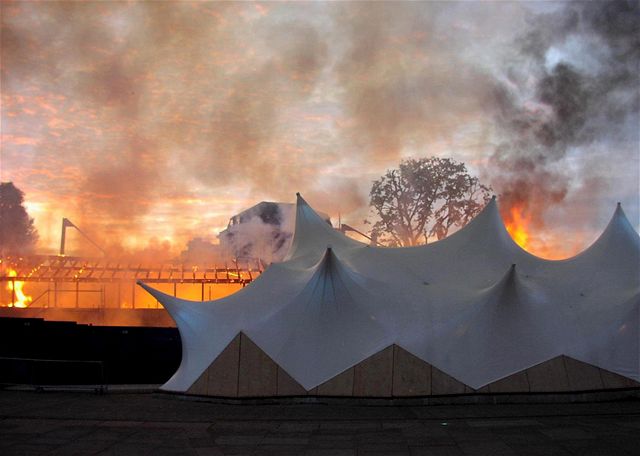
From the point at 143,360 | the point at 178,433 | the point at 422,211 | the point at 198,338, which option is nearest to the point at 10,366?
the point at 143,360

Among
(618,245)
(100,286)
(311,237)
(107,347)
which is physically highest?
(311,237)

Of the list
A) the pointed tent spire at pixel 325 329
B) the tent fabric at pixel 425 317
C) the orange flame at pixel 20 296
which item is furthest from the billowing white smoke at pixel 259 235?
the pointed tent spire at pixel 325 329

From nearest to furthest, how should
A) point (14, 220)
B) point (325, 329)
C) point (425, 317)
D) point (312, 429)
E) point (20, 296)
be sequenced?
point (312, 429)
point (325, 329)
point (425, 317)
point (20, 296)
point (14, 220)

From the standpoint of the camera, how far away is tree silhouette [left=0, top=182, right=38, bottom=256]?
47125 millimetres

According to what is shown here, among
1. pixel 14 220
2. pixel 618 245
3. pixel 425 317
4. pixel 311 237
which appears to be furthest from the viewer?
pixel 14 220

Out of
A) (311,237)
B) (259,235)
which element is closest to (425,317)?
(311,237)

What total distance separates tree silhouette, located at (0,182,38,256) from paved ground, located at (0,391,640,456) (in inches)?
1399

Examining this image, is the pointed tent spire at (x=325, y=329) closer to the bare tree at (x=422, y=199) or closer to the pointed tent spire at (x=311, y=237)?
the pointed tent spire at (x=311, y=237)

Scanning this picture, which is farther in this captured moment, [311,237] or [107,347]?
[311,237]

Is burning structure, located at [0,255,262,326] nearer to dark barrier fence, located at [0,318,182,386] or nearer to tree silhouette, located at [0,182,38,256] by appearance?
dark barrier fence, located at [0,318,182,386]

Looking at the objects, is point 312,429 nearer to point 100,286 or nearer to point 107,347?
point 107,347

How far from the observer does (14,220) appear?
48188mm

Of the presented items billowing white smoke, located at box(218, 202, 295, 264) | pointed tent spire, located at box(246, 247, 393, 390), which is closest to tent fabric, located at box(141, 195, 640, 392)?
pointed tent spire, located at box(246, 247, 393, 390)

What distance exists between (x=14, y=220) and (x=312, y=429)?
43.3m
